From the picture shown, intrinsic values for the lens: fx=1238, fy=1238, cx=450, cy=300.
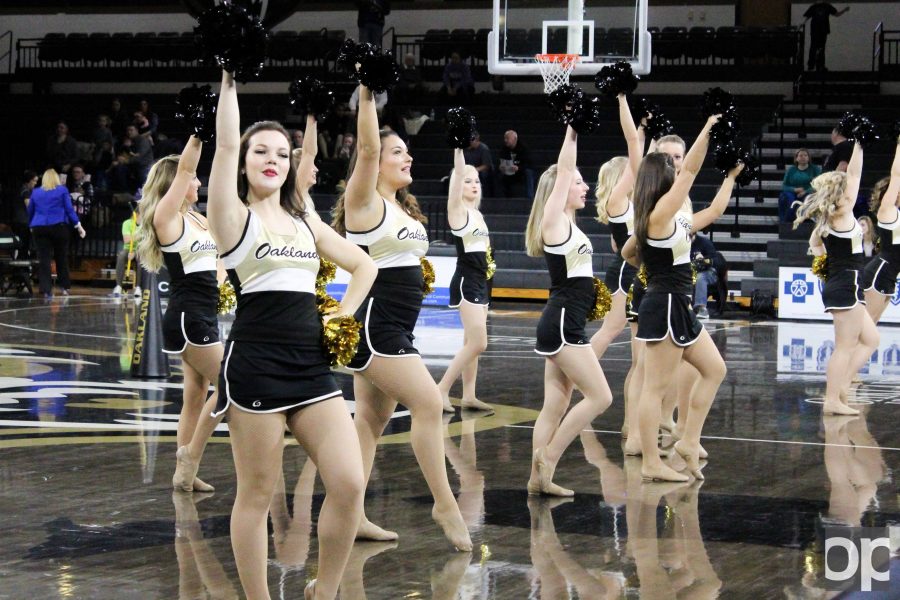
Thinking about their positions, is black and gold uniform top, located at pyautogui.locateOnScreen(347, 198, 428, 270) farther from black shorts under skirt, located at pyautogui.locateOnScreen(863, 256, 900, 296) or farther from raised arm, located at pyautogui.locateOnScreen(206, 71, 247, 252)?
black shorts under skirt, located at pyautogui.locateOnScreen(863, 256, 900, 296)

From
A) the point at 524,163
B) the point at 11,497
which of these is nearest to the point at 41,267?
the point at 524,163

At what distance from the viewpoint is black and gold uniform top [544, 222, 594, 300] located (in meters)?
6.97

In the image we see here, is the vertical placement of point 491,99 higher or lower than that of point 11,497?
higher

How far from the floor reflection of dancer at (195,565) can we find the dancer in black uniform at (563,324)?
1885 mm

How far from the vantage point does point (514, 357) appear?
43.1 feet

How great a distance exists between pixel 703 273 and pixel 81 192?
11753 millimetres

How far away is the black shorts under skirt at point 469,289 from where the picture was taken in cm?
978

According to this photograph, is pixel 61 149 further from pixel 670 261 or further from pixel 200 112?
pixel 200 112

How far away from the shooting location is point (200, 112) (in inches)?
193

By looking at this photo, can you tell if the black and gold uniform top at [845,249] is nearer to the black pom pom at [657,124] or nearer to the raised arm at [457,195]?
the black pom pom at [657,124]

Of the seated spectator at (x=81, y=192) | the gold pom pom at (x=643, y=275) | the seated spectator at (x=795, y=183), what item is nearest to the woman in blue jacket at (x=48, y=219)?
the seated spectator at (x=81, y=192)

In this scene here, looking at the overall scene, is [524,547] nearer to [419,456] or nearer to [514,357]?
[419,456]

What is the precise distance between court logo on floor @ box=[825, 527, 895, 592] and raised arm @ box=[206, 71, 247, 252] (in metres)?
2.79

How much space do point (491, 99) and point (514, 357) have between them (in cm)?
1378
